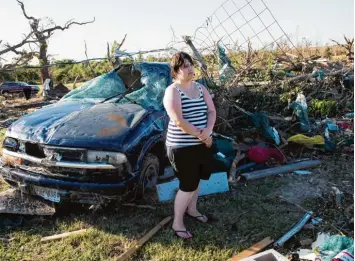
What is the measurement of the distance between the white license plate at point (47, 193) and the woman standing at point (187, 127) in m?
1.36

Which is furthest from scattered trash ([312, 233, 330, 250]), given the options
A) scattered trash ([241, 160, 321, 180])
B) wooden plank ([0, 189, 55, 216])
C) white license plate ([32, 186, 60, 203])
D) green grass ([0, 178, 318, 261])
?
wooden plank ([0, 189, 55, 216])

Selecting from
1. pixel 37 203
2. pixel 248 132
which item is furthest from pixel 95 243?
pixel 248 132

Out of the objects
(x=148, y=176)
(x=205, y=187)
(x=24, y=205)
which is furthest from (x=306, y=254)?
(x=24, y=205)

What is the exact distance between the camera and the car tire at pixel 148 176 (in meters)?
4.20

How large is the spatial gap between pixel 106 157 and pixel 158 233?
3.22ft

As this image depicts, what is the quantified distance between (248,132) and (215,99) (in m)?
0.87

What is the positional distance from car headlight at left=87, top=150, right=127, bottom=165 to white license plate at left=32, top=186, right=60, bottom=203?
0.56m

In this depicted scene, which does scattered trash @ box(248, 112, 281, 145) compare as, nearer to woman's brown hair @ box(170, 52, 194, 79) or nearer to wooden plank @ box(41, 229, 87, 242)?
woman's brown hair @ box(170, 52, 194, 79)

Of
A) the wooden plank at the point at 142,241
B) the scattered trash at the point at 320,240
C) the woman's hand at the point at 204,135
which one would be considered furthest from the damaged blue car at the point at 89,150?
the scattered trash at the point at 320,240

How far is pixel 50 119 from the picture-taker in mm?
4352

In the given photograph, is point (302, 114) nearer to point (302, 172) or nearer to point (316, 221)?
point (302, 172)

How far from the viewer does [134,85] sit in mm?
5262

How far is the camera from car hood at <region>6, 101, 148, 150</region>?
3.87 metres

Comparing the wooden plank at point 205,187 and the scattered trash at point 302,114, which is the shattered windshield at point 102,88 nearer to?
the wooden plank at point 205,187
